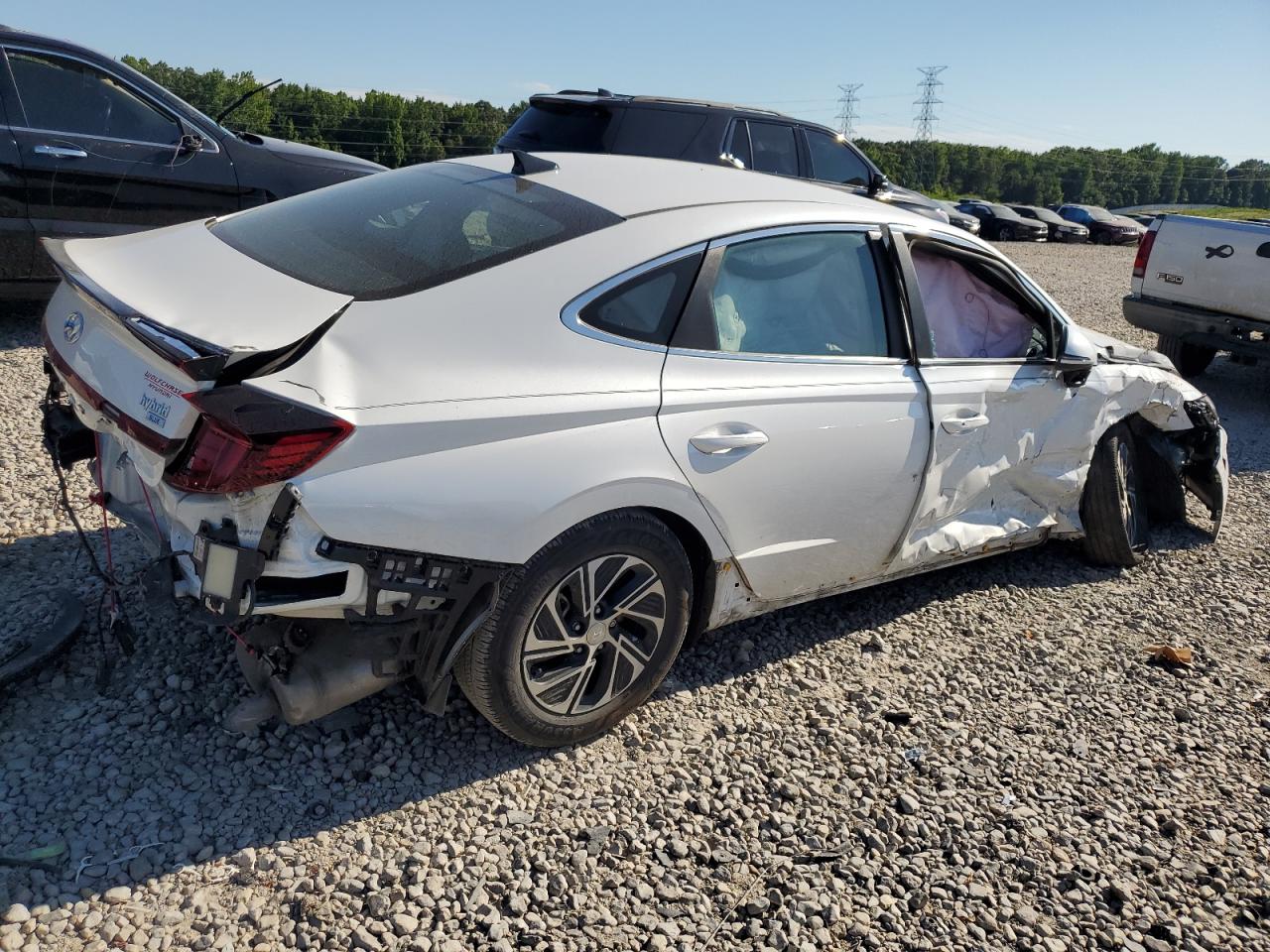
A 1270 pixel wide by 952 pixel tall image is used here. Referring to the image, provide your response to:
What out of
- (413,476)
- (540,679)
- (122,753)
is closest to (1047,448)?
(540,679)

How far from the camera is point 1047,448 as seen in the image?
447cm

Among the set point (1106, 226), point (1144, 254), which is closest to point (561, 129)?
point (1144, 254)

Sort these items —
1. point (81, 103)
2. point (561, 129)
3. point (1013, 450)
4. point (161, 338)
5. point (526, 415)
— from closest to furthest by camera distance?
point (161, 338), point (526, 415), point (1013, 450), point (81, 103), point (561, 129)

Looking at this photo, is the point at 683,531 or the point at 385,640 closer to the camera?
the point at 385,640

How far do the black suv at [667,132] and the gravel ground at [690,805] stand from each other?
18.6 ft

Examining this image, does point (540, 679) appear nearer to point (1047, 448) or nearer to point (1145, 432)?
point (1047, 448)

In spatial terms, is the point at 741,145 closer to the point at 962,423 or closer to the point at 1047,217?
the point at 962,423

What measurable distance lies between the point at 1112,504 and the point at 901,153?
77.7 metres

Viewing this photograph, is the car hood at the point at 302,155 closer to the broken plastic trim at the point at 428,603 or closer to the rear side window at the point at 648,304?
the rear side window at the point at 648,304

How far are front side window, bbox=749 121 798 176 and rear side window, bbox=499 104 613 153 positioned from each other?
1.51m

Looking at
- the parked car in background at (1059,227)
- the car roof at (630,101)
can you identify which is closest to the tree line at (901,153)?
the car roof at (630,101)

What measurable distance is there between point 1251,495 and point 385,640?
6.04 meters

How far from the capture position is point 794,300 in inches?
139

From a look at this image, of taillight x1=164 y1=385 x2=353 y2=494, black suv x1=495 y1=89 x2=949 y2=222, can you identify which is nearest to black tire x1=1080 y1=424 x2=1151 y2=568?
taillight x1=164 y1=385 x2=353 y2=494
